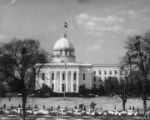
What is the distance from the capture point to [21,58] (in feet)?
116

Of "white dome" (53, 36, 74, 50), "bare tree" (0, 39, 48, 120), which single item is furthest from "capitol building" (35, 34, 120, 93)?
"bare tree" (0, 39, 48, 120)

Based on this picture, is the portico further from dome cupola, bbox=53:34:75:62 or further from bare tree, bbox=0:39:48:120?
bare tree, bbox=0:39:48:120

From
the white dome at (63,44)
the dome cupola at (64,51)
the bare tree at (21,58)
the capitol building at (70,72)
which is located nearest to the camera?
the bare tree at (21,58)

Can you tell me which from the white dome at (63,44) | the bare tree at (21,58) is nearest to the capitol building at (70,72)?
the white dome at (63,44)

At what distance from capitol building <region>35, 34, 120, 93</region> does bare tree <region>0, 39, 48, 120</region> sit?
63298 millimetres

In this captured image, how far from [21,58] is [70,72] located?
70.5 metres

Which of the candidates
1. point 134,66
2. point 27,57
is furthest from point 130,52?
point 27,57

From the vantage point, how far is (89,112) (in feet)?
122

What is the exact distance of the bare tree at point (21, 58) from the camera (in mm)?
34750

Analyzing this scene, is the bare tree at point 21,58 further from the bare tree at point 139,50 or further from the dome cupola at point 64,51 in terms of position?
the dome cupola at point 64,51

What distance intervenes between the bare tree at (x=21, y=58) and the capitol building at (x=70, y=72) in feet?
208

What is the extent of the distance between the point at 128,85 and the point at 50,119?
26.2 meters

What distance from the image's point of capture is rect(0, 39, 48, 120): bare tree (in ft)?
114

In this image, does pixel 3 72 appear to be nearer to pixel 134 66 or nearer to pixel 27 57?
pixel 27 57
